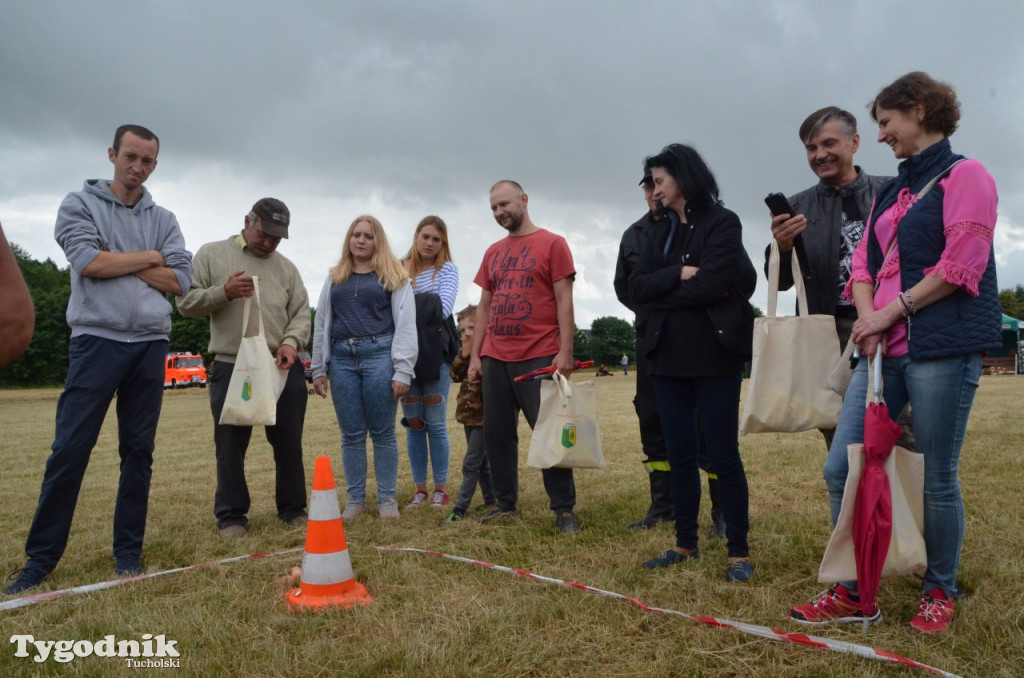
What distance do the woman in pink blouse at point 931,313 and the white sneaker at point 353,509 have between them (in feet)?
9.92

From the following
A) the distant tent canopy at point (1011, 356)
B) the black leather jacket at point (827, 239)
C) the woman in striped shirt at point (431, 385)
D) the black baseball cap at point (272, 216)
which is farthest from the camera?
the distant tent canopy at point (1011, 356)

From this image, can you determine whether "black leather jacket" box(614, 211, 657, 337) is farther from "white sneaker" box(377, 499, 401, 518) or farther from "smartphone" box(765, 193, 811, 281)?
"white sneaker" box(377, 499, 401, 518)

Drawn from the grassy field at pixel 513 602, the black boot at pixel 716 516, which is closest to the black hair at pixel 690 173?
the black boot at pixel 716 516

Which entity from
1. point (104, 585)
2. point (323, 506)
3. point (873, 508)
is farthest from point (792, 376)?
point (104, 585)

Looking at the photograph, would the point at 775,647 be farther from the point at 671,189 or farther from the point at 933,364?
the point at 671,189

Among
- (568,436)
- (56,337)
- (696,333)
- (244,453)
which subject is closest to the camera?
(696,333)

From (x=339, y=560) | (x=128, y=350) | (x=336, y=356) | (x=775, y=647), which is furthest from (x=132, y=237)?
(x=775, y=647)

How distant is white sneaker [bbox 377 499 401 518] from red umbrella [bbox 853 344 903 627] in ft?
10.00

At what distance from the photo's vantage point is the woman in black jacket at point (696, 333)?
10.9ft

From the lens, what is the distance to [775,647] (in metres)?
2.46

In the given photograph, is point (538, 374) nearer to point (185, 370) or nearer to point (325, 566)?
point (325, 566)

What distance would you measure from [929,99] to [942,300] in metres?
0.77

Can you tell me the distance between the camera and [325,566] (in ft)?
10.0

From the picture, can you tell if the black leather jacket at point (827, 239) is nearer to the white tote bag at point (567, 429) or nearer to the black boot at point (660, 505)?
the white tote bag at point (567, 429)
